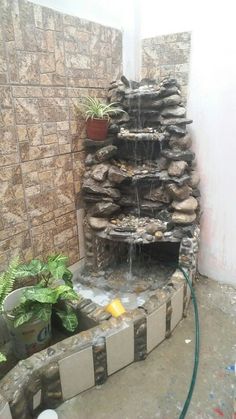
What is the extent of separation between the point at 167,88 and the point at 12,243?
7.08 feet

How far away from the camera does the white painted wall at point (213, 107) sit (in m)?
2.68

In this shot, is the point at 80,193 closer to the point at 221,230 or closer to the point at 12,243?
the point at 12,243

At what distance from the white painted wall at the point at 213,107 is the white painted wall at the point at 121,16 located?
0.45 ft

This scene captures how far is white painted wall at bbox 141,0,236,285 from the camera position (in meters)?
2.68

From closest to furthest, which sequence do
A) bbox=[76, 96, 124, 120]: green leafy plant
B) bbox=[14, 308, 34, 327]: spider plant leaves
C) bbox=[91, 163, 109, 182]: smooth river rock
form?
bbox=[14, 308, 34, 327]: spider plant leaves, bbox=[76, 96, 124, 120]: green leafy plant, bbox=[91, 163, 109, 182]: smooth river rock

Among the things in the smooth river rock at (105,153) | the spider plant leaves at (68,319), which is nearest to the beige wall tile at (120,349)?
the spider plant leaves at (68,319)

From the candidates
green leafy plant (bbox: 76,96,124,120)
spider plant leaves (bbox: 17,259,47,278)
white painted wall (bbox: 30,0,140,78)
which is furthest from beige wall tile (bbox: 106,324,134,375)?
white painted wall (bbox: 30,0,140,78)

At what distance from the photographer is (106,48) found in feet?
10.0

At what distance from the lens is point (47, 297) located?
6.79ft

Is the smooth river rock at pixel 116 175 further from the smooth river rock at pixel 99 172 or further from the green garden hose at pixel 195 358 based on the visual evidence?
the green garden hose at pixel 195 358

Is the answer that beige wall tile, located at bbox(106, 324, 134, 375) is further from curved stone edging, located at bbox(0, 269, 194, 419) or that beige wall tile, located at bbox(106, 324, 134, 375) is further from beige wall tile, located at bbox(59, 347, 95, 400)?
beige wall tile, located at bbox(59, 347, 95, 400)

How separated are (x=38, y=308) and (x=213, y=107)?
8.11ft

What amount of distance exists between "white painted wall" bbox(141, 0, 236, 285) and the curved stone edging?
975 millimetres

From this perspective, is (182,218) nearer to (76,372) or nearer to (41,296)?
(41,296)
